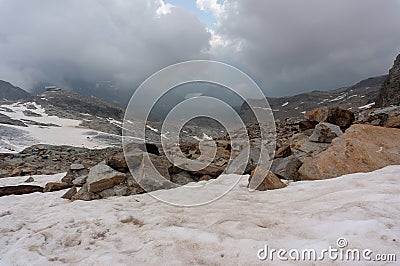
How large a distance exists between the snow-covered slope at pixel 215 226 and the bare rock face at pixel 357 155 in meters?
0.58

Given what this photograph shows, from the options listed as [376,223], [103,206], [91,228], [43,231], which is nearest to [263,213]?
[376,223]

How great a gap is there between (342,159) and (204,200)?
13.5 feet

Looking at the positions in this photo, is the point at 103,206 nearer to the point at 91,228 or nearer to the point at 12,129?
the point at 91,228

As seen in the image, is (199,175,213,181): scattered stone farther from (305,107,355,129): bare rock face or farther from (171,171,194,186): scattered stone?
(305,107,355,129): bare rock face

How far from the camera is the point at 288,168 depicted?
8156 millimetres

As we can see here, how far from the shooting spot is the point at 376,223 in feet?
12.7

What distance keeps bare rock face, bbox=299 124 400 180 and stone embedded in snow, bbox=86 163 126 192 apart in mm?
5878

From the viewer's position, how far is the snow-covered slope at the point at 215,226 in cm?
387

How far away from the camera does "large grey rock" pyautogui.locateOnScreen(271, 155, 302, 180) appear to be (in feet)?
26.0

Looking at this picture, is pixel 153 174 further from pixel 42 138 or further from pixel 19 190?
pixel 42 138

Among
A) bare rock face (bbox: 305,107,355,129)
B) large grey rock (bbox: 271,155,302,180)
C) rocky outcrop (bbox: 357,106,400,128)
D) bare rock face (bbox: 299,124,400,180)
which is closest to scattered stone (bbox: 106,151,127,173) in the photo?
large grey rock (bbox: 271,155,302,180)

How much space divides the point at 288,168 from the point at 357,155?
6.29 feet

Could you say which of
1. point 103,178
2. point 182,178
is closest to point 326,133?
point 182,178

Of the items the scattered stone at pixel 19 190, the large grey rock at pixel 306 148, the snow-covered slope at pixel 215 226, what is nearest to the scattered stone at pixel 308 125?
the large grey rock at pixel 306 148
